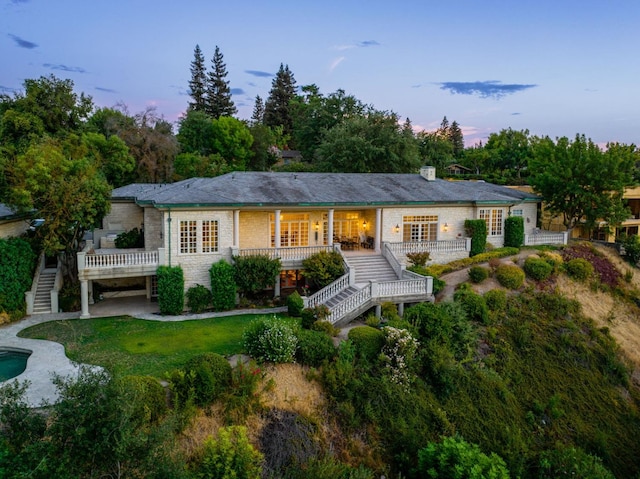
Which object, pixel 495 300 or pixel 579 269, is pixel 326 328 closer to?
pixel 495 300

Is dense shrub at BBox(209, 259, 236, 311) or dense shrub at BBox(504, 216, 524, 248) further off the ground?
dense shrub at BBox(504, 216, 524, 248)

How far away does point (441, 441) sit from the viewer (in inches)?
613

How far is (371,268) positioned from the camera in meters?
24.9

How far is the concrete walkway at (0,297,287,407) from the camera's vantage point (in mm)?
13773

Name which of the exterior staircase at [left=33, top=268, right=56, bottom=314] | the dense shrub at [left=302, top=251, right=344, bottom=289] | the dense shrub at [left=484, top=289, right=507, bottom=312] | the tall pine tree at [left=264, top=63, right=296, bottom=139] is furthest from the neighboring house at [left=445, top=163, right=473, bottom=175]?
the exterior staircase at [left=33, top=268, right=56, bottom=314]

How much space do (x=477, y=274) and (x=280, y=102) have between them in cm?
6895

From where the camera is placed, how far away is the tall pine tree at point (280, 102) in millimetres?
85375

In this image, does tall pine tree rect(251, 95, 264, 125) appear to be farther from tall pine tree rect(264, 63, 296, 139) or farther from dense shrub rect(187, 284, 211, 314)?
dense shrub rect(187, 284, 211, 314)

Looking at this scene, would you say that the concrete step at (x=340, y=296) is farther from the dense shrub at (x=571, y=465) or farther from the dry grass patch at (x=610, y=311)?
the dry grass patch at (x=610, y=311)

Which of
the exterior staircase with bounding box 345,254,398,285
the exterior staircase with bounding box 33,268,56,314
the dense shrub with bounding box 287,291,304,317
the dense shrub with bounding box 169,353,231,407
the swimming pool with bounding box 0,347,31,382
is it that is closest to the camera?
the dense shrub with bounding box 169,353,231,407

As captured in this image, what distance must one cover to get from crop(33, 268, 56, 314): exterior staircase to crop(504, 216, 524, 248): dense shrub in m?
26.9

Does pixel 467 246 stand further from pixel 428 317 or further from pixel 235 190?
pixel 235 190

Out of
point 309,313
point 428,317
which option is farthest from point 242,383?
point 428,317

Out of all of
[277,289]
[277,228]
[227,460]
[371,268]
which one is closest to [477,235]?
[371,268]
